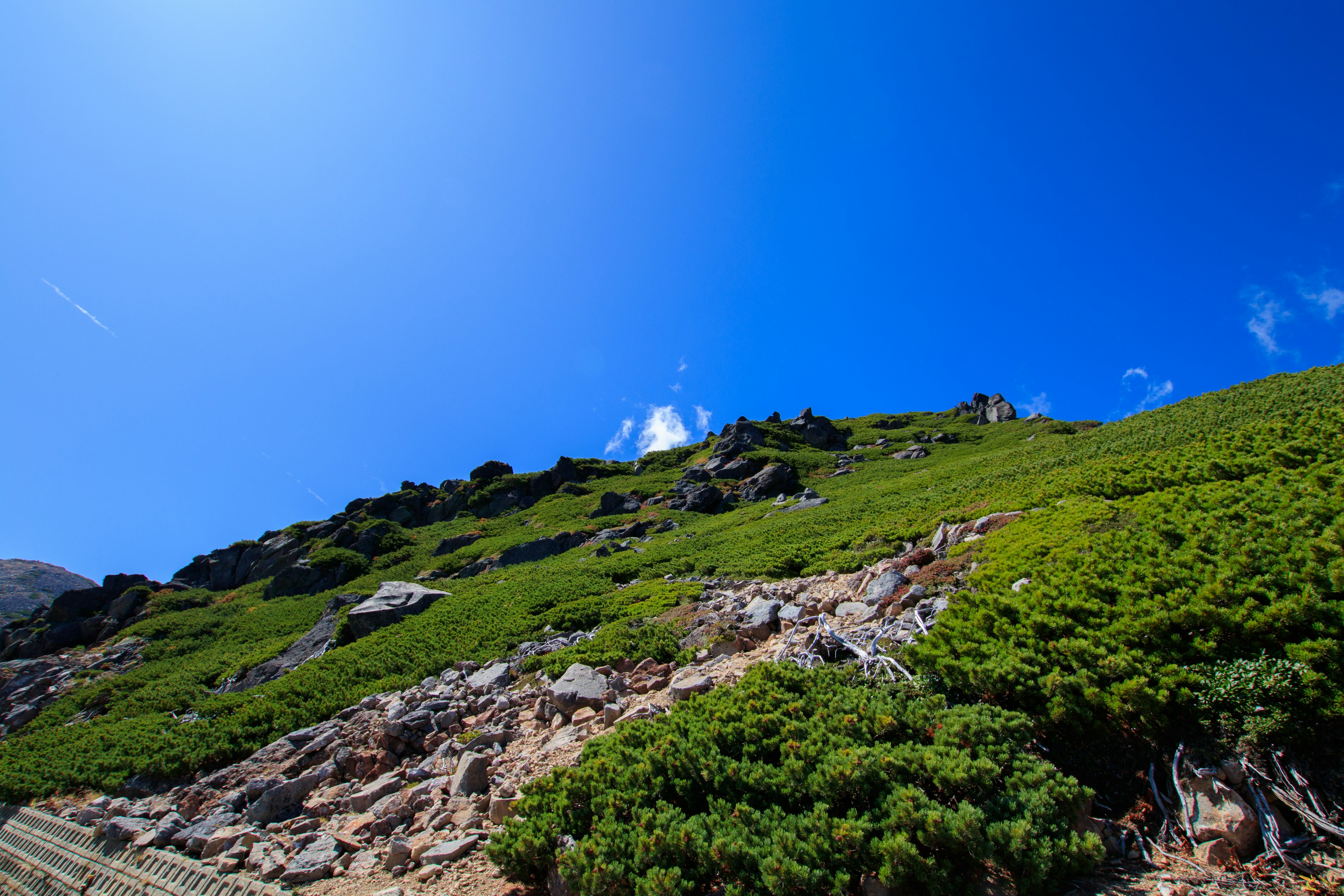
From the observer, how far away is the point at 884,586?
13.5m

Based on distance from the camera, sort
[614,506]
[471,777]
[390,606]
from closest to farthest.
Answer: [471,777]
[390,606]
[614,506]

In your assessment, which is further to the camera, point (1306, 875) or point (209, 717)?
point (209, 717)

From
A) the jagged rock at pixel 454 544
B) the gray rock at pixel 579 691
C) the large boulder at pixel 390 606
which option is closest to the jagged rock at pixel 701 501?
the jagged rock at pixel 454 544

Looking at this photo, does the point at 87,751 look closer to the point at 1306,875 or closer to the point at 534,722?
the point at 534,722

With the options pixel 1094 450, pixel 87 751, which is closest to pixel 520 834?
pixel 87 751

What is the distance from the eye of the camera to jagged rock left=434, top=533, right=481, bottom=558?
54.6 metres

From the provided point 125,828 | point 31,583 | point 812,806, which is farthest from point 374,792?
point 31,583

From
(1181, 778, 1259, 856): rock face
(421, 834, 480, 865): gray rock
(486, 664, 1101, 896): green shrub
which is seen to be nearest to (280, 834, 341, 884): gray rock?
(421, 834, 480, 865): gray rock

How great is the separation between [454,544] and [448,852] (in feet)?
169

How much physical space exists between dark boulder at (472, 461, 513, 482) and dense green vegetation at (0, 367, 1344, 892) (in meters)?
43.7

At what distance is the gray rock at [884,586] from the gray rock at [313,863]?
11275mm

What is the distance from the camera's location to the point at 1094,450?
81.9ft

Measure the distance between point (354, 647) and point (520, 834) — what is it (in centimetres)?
2038

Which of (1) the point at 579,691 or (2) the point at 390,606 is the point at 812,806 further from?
(2) the point at 390,606
